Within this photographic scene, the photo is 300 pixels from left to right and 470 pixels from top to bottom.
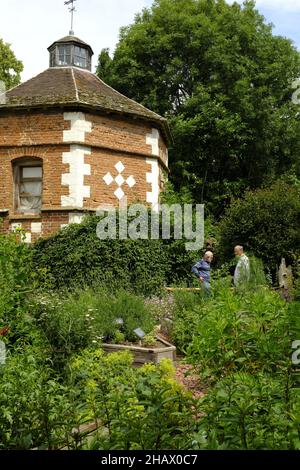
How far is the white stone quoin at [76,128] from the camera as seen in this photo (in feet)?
48.5

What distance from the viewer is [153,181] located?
16000 millimetres

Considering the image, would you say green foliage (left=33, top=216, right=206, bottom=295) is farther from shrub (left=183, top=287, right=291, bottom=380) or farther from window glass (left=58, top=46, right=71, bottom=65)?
window glass (left=58, top=46, right=71, bottom=65)

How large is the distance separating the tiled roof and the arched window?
5.34ft

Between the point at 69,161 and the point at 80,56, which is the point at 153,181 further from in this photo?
the point at 80,56

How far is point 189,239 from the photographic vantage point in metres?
15.3

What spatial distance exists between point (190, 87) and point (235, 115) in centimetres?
265

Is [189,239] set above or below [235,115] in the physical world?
below

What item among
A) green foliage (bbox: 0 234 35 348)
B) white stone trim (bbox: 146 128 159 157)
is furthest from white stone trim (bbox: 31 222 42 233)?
green foliage (bbox: 0 234 35 348)

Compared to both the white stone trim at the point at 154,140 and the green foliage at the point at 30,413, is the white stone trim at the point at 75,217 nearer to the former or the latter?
the white stone trim at the point at 154,140

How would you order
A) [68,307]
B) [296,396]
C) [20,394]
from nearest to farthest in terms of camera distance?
[296,396] → [20,394] → [68,307]

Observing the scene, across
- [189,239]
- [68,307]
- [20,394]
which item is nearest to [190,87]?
[189,239]

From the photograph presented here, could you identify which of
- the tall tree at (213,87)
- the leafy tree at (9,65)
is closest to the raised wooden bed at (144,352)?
the tall tree at (213,87)

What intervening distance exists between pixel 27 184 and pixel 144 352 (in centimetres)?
949

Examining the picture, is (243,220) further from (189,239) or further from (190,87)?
(190,87)
